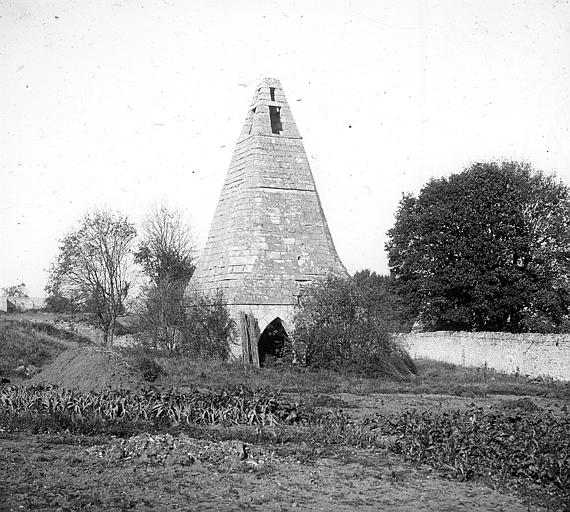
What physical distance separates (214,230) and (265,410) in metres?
13.7

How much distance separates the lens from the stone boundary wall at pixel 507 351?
906 inches

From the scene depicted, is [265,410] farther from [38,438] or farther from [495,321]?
[495,321]

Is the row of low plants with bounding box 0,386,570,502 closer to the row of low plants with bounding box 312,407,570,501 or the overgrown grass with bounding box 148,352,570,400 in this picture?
the row of low plants with bounding box 312,407,570,501

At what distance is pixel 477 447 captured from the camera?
27.7 ft

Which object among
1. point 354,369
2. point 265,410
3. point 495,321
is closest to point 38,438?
point 265,410

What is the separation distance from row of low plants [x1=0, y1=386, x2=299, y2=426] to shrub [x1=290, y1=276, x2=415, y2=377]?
892cm

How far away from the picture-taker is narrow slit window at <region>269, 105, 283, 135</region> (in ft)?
81.4

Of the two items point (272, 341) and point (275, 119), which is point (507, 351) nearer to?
point (272, 341)

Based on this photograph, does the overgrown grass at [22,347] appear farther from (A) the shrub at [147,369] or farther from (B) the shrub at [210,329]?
(B) the shrub at [210,329]

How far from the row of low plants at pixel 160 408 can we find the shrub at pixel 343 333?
29.3ft

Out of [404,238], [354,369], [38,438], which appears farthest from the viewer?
[404,238]

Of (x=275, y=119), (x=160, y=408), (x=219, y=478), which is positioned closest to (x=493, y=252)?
(x=275, y=119)

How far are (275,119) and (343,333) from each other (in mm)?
8706

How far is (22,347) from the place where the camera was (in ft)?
80.0
